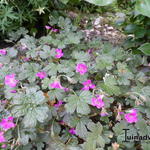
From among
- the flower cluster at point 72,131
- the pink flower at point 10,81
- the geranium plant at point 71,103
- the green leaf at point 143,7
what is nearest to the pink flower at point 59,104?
the geranium plant at point 71,103

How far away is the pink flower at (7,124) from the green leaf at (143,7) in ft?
2.53

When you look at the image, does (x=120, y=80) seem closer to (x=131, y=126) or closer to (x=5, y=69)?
(x=131, y=126)

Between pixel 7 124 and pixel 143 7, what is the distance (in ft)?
2.67

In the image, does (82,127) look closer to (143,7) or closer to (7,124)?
(7,124)

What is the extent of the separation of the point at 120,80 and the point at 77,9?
5.34 feet

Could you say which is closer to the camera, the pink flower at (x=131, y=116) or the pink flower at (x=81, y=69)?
the pink flower at (x=131, y=116)

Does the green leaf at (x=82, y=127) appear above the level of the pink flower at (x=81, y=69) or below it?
below

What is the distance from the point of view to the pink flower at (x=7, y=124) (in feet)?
3.55

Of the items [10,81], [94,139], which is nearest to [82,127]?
[94,139]

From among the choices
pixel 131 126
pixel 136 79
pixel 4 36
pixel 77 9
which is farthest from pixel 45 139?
pixel 77 9

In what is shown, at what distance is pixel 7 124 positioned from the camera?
3.57 feet

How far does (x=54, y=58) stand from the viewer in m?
1.43

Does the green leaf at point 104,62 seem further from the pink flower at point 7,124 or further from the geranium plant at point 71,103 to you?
the pink flower at point 7,124

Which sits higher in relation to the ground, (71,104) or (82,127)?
(71,104)
